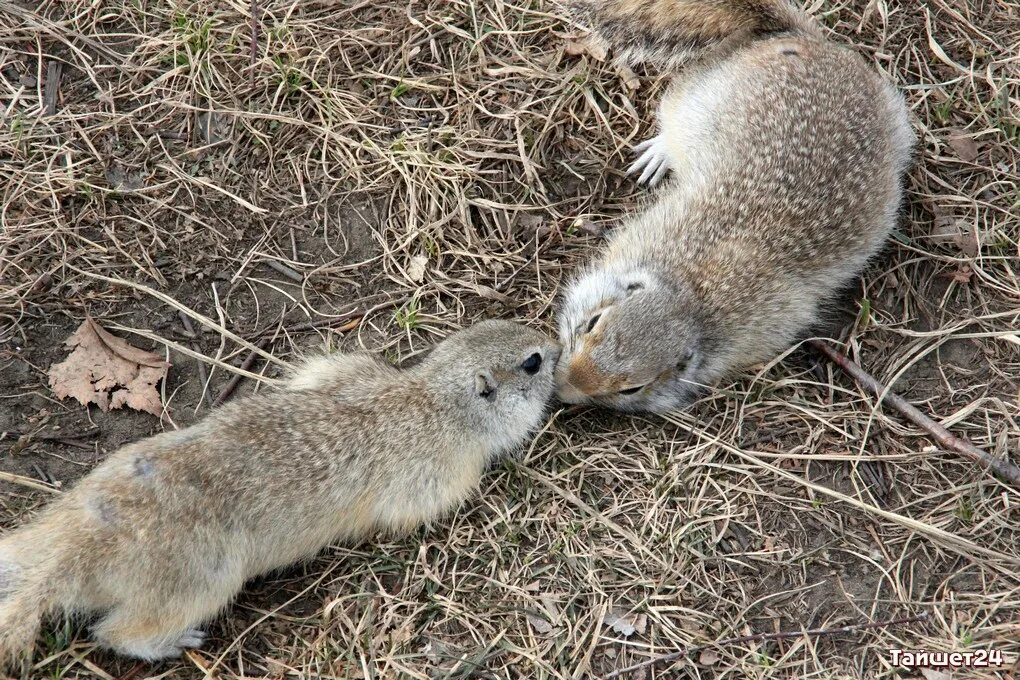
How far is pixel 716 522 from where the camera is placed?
4664 mm

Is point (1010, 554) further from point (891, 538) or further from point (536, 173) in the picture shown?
point (536, 173)

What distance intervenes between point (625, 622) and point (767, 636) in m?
0.66

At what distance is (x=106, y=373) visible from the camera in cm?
487

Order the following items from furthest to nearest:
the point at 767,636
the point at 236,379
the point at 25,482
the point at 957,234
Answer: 1. the point at 957,234
2. the point at 236,379
3. the point at 25,482
4. the point at 767,636

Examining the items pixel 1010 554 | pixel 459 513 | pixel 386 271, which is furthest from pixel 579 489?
pixel 1010 554

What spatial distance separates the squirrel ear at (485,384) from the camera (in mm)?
4742

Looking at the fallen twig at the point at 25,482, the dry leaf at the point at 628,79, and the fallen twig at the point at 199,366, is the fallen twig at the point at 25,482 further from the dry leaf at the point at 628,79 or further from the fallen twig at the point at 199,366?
the dry leaf at the point at 628,79

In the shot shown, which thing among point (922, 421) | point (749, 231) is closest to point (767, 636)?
point (922, 421)

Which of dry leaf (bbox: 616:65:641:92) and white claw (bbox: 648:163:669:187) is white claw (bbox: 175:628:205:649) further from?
dry leaf (bbox: 616:65:641:92)

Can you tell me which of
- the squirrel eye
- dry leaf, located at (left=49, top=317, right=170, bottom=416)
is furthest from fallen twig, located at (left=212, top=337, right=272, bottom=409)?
the squirrel eye

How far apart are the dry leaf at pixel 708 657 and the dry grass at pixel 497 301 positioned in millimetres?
26

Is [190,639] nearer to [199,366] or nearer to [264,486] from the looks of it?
[264,486]

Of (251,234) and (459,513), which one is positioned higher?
(251,234)

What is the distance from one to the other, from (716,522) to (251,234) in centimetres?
306
